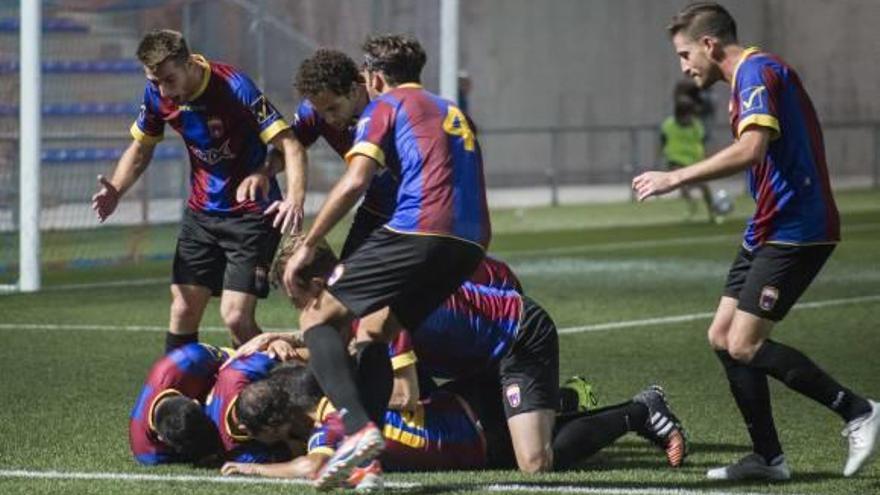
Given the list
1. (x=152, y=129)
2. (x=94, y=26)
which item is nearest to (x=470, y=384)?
(x=152, y=129)

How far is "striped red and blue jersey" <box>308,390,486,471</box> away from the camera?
8.03 m

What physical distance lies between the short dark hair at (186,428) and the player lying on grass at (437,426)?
18 centimetres

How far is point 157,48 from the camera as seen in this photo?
958 centimetres

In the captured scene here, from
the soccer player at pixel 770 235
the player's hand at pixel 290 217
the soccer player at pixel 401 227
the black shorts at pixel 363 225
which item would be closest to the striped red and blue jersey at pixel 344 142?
the black shorts at pixel 363 225

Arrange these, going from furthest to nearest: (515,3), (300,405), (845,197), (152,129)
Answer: (515,3) → (845,197) → (152,129) → (300,405)

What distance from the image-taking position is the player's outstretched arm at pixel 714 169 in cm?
732

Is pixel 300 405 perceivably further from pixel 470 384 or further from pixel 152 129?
pixel 152 129

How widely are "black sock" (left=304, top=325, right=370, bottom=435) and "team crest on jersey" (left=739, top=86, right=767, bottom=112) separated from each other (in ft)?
5.80

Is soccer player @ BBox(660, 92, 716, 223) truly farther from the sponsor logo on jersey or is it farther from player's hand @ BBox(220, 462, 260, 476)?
player's hand @ BBox(220, 462, 260, 476)

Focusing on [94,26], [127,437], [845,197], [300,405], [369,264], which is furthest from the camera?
[845,197]

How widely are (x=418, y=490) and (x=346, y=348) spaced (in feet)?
1.96

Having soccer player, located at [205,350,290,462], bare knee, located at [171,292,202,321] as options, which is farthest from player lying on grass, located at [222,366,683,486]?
bare knee, located at [171,292,202,321]

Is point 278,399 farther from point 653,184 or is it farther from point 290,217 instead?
point 653,184

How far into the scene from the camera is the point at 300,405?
7980mm
